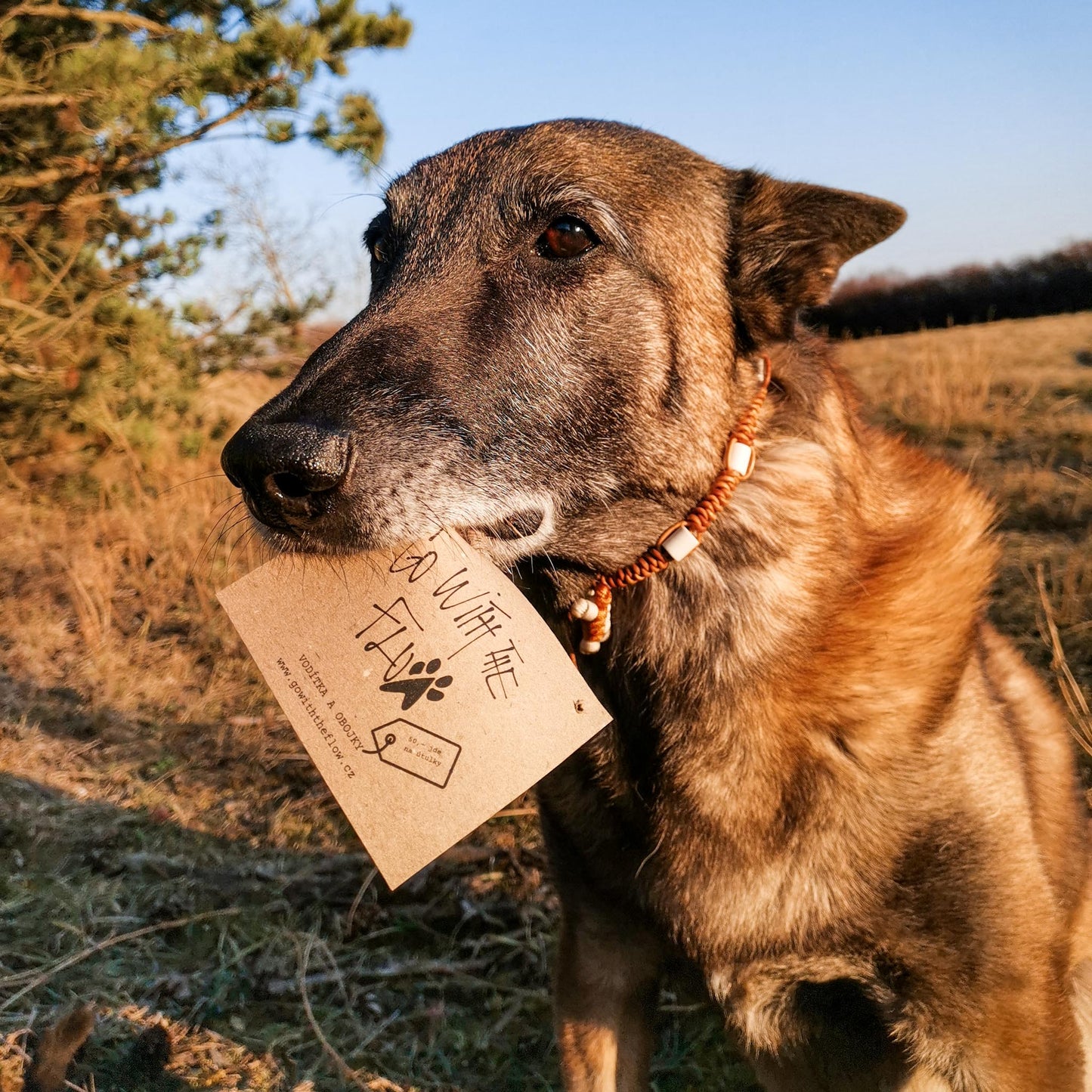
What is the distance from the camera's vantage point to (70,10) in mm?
4605

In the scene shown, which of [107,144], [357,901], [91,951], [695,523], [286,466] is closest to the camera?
[286,466]

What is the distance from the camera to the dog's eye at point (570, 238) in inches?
72.6

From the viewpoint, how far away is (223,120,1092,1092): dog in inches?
68.7

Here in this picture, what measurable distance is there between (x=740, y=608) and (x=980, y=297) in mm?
8471

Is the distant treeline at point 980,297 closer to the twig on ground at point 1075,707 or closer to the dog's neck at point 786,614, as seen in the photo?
the twig on ground at point 1075,707

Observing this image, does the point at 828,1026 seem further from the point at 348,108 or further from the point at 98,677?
the point at 348,108

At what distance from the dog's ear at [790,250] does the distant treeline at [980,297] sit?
7.34 metres

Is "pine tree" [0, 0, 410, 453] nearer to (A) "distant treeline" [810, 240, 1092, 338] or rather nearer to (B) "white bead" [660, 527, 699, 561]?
(B) "white bead" [660, 527, 699, 561]

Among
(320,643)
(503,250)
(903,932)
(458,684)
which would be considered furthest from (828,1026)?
(503,250)

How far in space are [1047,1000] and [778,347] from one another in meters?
1.42

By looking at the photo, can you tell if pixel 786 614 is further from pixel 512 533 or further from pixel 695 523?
pixel 512 533

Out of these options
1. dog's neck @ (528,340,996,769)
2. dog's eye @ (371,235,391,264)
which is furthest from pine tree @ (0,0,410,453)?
dog's neck @ (528,340,996,769)

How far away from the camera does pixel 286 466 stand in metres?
1.44

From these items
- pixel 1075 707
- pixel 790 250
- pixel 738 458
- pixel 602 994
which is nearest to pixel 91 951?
pixel 602 994
